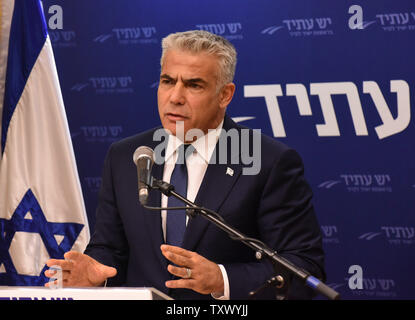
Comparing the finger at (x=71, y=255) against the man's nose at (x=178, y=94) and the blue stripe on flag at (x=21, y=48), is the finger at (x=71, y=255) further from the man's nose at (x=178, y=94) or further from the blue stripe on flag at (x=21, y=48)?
the blue stripe on flag at (x=21, y=48)

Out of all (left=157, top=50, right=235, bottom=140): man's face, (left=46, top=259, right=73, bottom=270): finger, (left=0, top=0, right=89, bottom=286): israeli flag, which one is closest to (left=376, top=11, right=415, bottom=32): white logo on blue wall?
(left=157, top=50, right=235, bottom=140): man's face

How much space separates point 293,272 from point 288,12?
9.81ft

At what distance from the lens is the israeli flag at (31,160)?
3945 millimetres

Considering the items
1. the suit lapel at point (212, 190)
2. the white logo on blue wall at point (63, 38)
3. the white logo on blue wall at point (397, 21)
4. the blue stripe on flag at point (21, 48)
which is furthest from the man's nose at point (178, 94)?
the white logo on blue wall at point (63, 38)

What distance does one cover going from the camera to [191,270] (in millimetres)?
2031

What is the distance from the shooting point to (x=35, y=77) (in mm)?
3984

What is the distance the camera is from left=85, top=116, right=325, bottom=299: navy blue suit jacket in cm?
263

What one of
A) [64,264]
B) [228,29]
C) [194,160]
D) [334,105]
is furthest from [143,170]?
[228,29]

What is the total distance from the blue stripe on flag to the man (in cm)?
144

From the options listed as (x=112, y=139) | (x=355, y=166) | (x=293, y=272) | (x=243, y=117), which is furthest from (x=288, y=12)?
(x=293, y=272)

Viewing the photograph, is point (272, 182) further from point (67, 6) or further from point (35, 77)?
point (67, 6)

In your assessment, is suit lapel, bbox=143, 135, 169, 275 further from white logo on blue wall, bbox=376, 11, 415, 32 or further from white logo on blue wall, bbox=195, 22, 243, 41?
white logo on blue wall, bbox=376, 11, 415, 32

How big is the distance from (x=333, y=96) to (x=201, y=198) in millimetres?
1947

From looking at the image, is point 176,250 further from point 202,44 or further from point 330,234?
point 330,234
